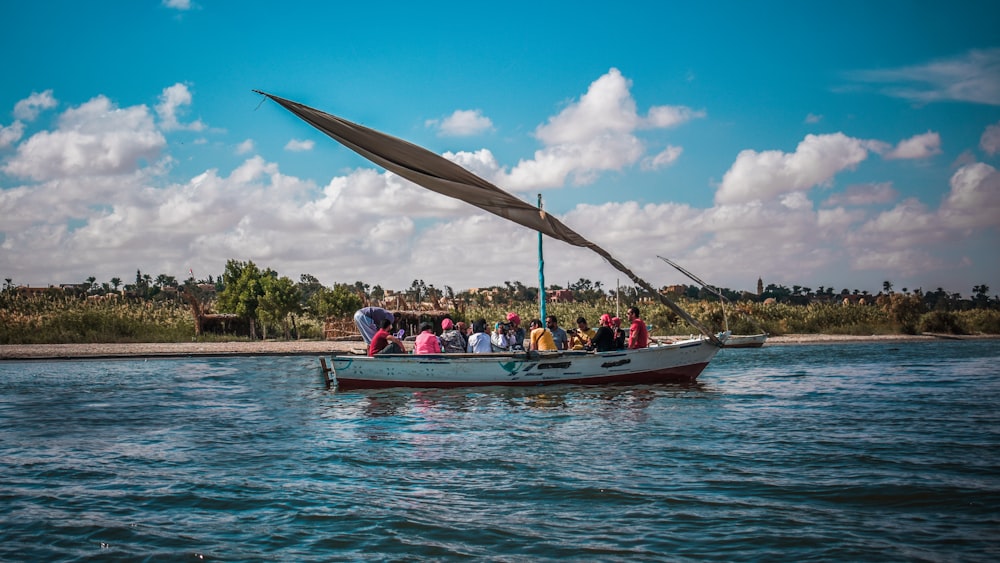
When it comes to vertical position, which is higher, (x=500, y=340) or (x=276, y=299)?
(x=276, y=299)

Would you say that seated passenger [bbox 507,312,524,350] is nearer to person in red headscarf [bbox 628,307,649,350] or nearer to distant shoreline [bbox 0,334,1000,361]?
person in red headscarf [bbox 628,307,649,350]

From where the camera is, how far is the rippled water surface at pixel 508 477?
7426 millimetres

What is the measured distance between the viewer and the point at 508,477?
1025 cm


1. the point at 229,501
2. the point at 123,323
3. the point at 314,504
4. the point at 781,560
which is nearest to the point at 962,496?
the point at 781,560

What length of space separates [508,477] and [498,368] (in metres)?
10.0

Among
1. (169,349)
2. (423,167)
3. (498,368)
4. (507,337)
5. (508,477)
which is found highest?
(423,167)

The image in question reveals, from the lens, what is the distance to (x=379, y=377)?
20.6 metres

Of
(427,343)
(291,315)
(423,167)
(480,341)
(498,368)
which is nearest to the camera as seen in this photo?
(423,167)

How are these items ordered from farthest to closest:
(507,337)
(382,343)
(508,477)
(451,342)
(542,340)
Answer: (507,337) → (451,342) → (542,340) → (382,343) → (508,477)

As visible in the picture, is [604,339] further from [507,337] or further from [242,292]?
[242,292]

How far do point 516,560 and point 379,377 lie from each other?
1405 cm

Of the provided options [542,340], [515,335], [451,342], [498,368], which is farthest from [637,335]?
[451,342]

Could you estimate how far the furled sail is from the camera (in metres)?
14.5

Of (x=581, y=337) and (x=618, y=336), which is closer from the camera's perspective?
(x=618, y=336)
